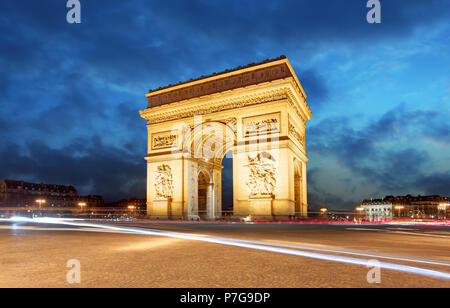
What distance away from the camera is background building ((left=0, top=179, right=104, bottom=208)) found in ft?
249

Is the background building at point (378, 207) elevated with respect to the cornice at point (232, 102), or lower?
lower

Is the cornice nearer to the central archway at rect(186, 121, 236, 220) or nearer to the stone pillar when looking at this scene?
the central archway at rect(186, 121, 236, 220)

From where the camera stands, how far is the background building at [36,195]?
75.9m

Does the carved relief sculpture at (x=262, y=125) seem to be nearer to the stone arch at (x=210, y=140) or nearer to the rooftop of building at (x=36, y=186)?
the stone arch at (x=210, y=140)

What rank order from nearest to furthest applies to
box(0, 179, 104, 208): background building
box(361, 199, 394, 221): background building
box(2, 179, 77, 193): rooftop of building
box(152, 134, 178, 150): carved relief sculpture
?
box(152, 134, 178, 150): carved relief sculpture < box(0, 179, 104, 208): background building < box(2, 179, 77, 193): rooftop of building < box(361, 199, 394, 221): background building

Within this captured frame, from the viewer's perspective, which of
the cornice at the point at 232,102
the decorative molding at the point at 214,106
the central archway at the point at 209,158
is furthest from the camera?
the central archway at the point at 209,158

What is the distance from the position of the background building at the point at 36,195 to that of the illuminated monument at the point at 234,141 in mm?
49918
